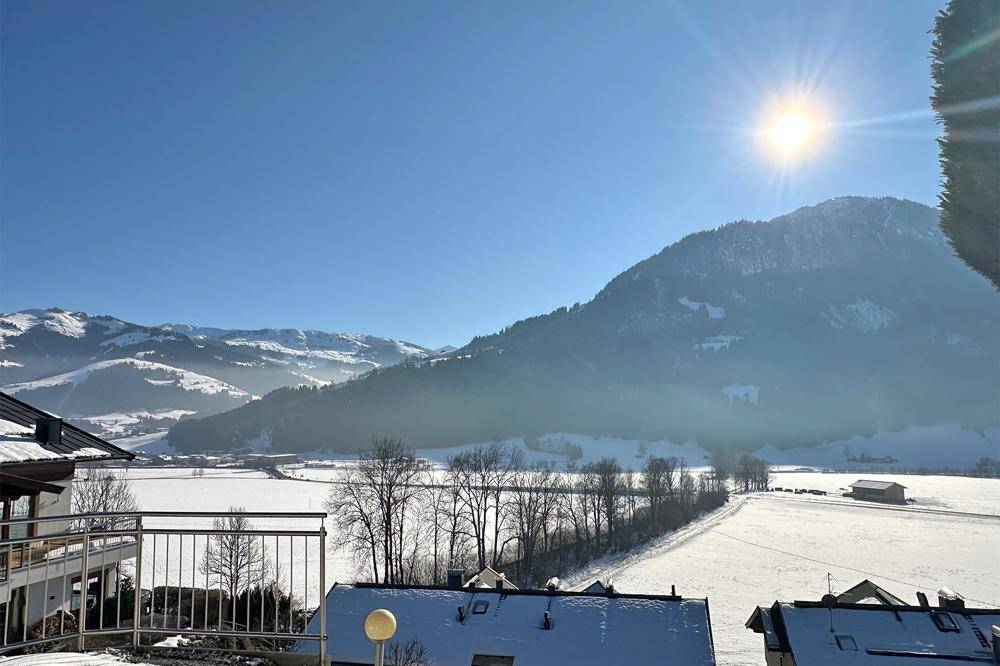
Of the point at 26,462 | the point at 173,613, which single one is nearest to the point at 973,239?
the point at 26,462

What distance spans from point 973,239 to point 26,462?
2222cm

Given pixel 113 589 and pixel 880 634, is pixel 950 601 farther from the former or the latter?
pixel 113 589

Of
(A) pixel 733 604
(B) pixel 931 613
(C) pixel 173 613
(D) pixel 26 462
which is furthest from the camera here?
(A) pixel 733 604

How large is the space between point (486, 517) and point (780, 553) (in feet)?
94.6

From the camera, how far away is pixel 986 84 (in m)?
8.77

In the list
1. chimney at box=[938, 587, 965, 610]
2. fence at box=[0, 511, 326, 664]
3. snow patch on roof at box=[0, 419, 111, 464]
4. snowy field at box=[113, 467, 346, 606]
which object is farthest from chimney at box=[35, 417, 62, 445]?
chimney at box=[938, 587, 965, 610]

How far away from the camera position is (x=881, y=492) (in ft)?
344

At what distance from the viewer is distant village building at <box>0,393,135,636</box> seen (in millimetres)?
16062

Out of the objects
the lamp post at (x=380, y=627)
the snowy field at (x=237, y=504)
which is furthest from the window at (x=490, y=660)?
the lamp post at (x=380, y=627)

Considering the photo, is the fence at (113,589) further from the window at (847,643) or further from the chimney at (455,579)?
Result: the window at (847,643)

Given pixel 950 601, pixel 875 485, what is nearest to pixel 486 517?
pixel 950 601

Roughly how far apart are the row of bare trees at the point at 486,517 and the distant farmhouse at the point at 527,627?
1857 cm

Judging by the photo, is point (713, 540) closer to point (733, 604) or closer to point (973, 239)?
point (733, 604)

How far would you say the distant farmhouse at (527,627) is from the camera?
19688mm
